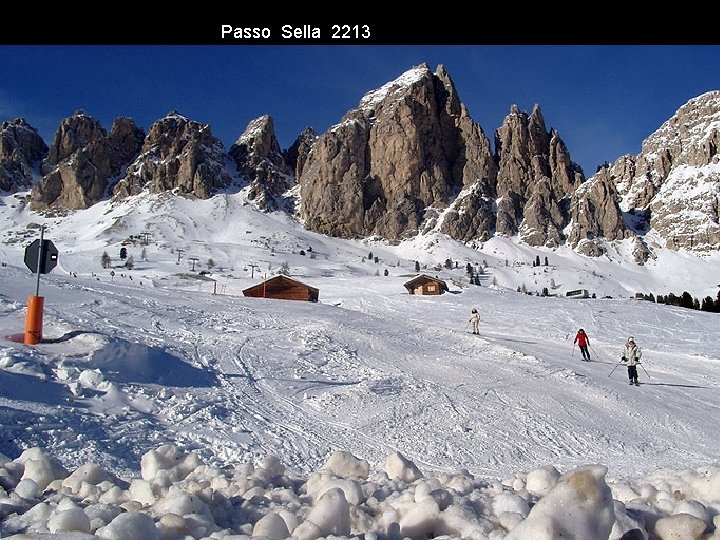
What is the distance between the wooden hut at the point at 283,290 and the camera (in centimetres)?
5125

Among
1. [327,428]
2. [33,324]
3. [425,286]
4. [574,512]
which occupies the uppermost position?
[574,512]

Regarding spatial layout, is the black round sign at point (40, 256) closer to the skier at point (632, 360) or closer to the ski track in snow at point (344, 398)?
the ski track in snow at point (344, 398)

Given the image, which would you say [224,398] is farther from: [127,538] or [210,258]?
[210,258]

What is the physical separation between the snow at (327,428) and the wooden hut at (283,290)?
84.5 ft

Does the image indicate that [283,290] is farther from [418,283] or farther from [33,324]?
[33,324]

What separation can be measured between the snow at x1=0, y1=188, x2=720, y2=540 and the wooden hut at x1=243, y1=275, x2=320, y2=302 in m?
25.7

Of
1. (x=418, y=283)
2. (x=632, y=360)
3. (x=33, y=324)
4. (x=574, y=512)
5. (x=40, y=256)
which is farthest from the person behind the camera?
(x=418, y=283)

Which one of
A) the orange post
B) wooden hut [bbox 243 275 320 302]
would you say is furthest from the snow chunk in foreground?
wooden hut [bbox 243 275 320 302]

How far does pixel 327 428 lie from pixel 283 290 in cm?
4384

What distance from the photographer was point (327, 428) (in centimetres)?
921

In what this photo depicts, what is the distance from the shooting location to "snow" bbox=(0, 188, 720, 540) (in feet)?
10.6

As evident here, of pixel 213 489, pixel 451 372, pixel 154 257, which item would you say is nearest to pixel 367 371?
pixel 451 372

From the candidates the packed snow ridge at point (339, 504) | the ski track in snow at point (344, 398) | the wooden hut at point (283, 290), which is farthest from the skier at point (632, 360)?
the wooden hut at point (283, 290)

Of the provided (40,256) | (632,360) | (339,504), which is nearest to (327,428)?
(339,504)
